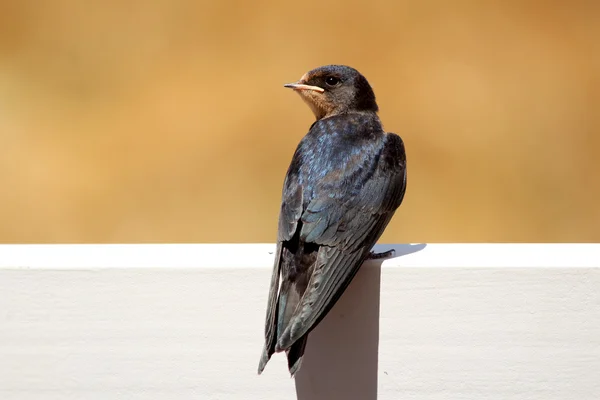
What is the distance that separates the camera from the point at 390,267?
1.85 meters

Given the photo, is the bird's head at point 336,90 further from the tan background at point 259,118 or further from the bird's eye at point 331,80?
the tan background at point 259,118

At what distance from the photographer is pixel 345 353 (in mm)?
1837

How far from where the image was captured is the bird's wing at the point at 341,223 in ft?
5.99

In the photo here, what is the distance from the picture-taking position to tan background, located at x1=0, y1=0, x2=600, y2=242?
8.59m

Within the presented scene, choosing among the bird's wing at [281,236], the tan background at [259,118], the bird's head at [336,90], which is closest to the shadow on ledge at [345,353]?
the bird's wing at [281,236]

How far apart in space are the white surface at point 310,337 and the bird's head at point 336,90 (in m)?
1.11

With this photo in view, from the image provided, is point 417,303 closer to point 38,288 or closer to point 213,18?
point 38,288

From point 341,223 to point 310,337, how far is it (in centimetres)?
29

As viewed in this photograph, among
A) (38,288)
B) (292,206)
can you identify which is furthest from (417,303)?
(38,288)

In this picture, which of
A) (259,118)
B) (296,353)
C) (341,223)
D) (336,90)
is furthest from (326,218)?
(259,118)

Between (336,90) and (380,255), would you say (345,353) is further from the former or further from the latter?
(336,90)

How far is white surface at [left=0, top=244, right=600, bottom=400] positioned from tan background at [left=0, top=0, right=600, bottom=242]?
581cm

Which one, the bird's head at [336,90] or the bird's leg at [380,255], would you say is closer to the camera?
the bird's leg at [380,255]

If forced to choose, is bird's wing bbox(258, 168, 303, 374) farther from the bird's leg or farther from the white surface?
the bird's leg
